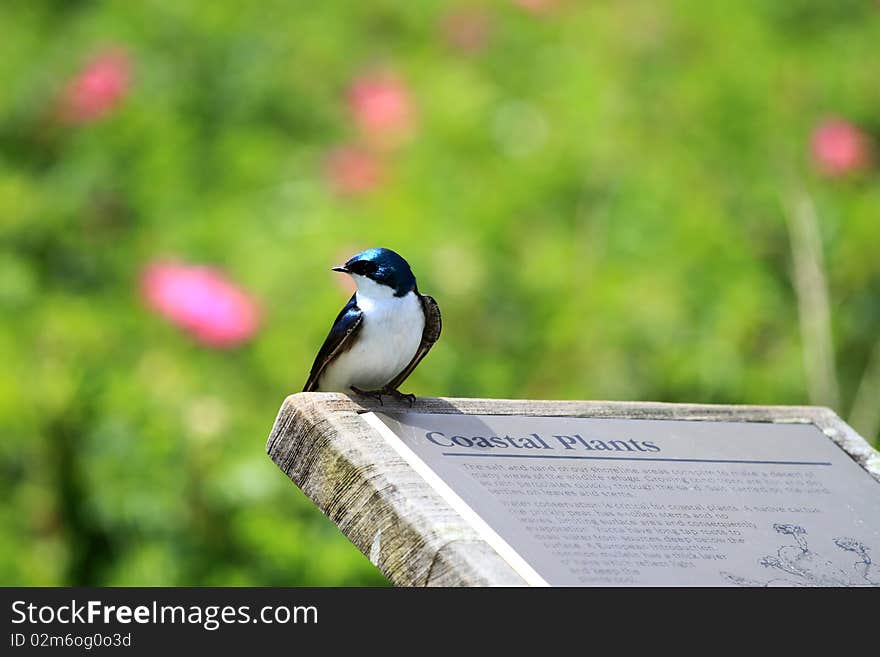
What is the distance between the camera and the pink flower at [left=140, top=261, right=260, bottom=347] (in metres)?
3.60

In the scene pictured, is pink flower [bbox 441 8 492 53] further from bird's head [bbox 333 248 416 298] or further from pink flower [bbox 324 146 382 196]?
bird's head [bbox 333 248 416 298]

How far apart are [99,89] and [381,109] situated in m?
1.04

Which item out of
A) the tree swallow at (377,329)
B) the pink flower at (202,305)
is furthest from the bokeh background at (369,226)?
the tree swallow at (377,329)

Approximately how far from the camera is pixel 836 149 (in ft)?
13.7

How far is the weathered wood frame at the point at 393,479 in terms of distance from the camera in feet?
4.82

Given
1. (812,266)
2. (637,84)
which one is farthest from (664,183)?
(812,266)

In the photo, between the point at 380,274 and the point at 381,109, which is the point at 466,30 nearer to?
the point at 381,109

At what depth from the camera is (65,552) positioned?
10.8 ft

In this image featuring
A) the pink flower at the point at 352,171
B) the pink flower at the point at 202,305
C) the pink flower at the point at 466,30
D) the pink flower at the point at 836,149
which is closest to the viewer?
the pink flower at the point at 202,305

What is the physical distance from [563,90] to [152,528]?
7.92 ft

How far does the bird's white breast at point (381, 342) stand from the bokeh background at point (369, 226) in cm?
127

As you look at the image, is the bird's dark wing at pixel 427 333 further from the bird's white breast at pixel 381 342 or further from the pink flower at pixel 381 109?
the pink flower at pixel 381 109

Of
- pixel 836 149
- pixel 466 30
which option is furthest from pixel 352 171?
pixel 836 149

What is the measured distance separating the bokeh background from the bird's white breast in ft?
4.17
